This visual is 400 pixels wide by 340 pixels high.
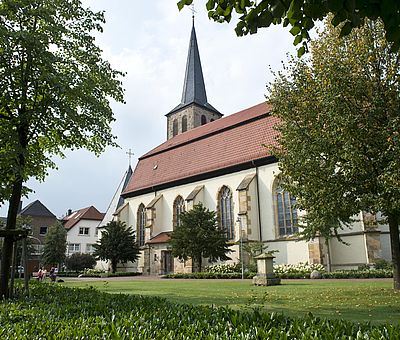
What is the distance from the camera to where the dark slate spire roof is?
49.1 m

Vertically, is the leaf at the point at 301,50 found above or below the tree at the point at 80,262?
above

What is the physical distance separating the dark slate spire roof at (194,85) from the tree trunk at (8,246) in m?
38.3

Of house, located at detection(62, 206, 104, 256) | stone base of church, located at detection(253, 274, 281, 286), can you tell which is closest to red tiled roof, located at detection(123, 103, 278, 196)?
Answer: stone base of church, located at detection(253, 274, 281, 286)

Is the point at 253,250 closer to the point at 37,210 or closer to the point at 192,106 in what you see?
the point at 192,106

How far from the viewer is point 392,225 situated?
13.6 meters

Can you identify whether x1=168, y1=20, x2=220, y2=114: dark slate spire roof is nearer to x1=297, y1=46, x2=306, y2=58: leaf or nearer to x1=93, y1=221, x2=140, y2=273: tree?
x1=93, y1=221, x2=140, y2=273: tree

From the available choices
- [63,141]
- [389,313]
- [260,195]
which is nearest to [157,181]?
[260,195]

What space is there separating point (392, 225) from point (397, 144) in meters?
3.77

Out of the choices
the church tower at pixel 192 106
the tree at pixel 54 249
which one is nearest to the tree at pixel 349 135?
the church tower at pixel 192 106

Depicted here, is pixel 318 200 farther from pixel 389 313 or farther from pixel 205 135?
pixel 205 135

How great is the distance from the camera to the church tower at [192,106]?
48.0 meters

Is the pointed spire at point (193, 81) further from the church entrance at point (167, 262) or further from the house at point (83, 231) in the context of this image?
the house at point (83, 231)

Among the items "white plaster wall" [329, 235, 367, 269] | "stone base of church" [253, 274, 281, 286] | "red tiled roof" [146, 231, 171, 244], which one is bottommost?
"stone base of church" [253, 274, 281, 286]

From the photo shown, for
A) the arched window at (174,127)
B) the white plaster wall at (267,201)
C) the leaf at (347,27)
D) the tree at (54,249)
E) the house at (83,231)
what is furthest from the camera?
the house at (83,231)
